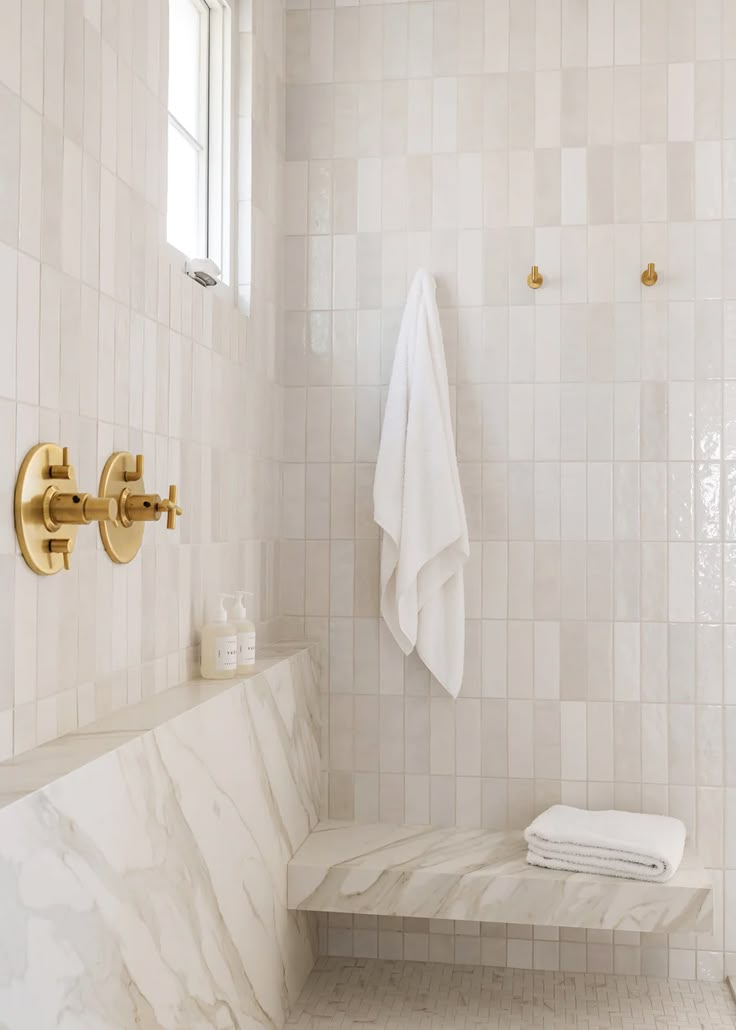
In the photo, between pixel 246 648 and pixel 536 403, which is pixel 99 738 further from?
pixel 536 403

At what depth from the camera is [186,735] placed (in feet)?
5.01

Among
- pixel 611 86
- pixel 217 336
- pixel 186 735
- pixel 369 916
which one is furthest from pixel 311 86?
pixel 369 916

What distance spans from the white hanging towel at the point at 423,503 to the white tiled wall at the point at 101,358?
1.27ft

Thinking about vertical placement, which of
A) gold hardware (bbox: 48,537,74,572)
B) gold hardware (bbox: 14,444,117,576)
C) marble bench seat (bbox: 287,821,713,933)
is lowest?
marble bench seat (bbox: 287,821,713,933)

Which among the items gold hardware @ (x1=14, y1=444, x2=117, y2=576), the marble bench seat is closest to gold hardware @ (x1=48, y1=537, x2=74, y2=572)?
gold hardware @ (x1=14, y1=444, x2=117, y2=576)

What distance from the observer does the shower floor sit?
2170mm

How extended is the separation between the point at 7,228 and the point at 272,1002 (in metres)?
1.55

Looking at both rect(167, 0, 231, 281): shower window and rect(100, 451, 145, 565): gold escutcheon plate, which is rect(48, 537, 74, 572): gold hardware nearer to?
rect(100, 451, 145, 565): gold escutcheon plate

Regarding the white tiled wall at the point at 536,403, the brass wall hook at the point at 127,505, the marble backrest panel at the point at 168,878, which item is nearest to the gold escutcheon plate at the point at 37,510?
the brass wall hook at the point at 127,505

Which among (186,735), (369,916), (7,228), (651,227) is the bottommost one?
(369,916)

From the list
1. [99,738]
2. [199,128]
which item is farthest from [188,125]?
[99,738]

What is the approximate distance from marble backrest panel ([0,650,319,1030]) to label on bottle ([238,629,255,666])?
48 millimetres

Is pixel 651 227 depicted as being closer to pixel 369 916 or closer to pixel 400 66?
pixel 400 66

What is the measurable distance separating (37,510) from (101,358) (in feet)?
1.02
